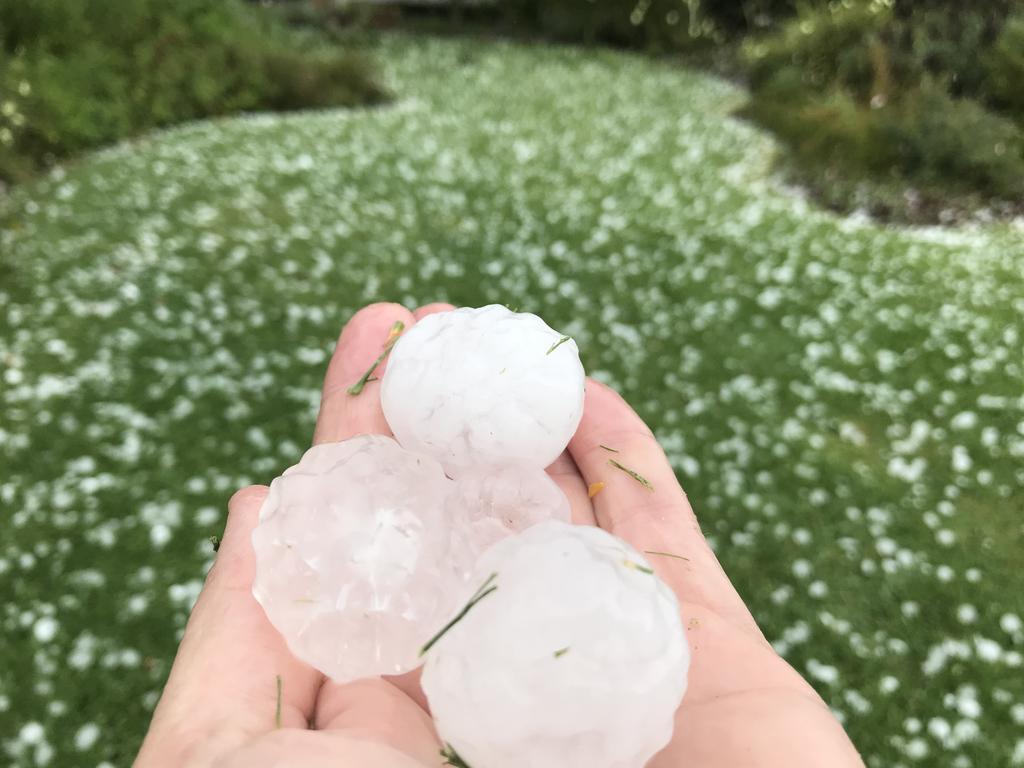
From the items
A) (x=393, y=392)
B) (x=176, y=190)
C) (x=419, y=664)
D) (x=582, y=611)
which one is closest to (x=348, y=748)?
(x=419, y=664)

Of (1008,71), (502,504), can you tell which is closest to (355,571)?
(502,504)

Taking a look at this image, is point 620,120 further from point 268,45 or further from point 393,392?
point 393,392

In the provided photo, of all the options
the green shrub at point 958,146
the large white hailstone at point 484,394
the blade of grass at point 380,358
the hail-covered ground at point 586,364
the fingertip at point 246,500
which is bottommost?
the hail-covered ground at point 586,364

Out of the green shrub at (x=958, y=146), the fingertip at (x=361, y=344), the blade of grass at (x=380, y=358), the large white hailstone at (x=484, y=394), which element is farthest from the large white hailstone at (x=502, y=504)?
the green shrub at (x=958, y=146)

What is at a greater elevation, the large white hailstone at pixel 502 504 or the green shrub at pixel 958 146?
the large white hailstone at pixel 502 504

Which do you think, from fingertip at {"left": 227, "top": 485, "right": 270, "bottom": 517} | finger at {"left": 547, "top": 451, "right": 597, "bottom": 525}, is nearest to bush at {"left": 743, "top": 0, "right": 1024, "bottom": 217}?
finger at {"left": 547, "top": 451, "right": 597, "bottom": 525}

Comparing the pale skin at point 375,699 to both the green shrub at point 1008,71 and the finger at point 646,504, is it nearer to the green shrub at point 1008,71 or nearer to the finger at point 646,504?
the finger at point 646,504

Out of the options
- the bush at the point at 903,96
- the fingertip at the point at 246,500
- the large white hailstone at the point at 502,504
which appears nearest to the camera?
the large white hailstone at the point at 502,504
